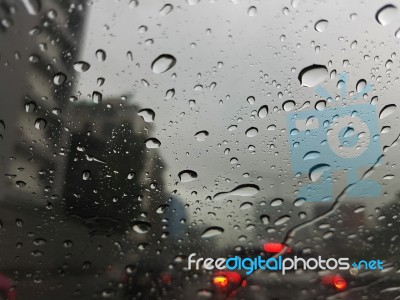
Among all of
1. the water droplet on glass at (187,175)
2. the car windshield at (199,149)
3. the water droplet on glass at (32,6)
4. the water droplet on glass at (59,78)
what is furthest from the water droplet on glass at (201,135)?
the water droplet on glass at (32,6)

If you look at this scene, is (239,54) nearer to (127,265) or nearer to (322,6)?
(322,6)

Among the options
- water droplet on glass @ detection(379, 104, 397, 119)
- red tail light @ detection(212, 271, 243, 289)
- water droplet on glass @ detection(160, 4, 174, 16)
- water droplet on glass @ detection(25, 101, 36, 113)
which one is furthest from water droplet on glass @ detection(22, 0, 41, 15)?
water droplet on glass @ detection(379, 104, 397, 119)

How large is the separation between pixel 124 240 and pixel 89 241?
137 mm

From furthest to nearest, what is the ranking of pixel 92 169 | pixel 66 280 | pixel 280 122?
pixel 280 122 → pixel 92 169 → pixel 66 280

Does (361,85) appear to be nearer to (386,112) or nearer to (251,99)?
(386,112)

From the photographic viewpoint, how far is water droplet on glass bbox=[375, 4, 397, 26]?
5.95ft

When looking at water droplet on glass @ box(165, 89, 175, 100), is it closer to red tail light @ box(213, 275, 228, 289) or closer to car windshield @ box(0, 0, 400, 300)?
car windshield @ box(0, 0, 400, 300)

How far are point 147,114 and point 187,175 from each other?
0.31 meters

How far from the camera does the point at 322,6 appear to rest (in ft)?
5.85

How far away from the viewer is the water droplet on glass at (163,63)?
1.72 m

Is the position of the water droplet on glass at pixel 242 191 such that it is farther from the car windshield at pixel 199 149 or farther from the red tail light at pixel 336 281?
the red tail light at pixel 336 281

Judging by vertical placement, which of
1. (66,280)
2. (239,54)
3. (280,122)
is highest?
(239,54)

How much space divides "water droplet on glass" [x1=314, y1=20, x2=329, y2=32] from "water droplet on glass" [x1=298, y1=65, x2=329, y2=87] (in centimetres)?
16

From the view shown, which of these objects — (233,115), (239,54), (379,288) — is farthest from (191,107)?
(379,288)
